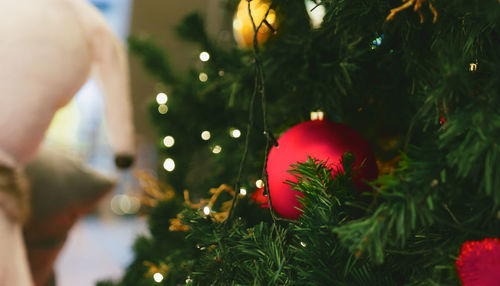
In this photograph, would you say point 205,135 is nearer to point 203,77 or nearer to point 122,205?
point 203,77

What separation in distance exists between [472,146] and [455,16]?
0.14 metres

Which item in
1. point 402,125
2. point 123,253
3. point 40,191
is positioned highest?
point 402,125

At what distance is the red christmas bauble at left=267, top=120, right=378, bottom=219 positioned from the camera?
1.31 feet

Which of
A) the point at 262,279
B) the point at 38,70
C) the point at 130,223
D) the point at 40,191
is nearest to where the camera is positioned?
the point at 262,279

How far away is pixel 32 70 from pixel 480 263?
18.0 inches

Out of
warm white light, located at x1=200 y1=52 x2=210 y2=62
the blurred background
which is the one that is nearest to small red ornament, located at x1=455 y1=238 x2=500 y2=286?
warm white light, located at x1=200 y1=52 x2=210 y2=62

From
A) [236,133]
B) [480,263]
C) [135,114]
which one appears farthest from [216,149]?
[135,114]

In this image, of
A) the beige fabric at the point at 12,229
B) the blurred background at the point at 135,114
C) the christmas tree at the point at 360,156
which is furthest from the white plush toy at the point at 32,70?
the blurred background at the point at 135,114

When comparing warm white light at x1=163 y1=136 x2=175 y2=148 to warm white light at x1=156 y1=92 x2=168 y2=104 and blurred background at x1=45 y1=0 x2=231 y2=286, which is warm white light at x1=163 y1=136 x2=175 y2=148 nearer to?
warm white light at x1=156 y1=92 x2=168 y2=104

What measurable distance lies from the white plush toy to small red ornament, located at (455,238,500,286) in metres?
0.43

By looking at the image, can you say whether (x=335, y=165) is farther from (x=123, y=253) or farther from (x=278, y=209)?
(x=123, y=253)

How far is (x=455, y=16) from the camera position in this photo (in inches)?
13.3

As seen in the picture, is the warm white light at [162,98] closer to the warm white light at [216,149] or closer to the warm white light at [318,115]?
the warm white light at [216,149]

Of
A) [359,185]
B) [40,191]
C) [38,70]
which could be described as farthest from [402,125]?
[40,191]
